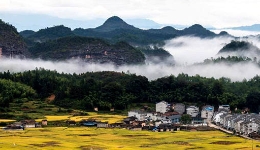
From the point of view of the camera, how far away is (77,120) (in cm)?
8069

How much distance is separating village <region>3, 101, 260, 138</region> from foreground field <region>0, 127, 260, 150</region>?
3629 mm

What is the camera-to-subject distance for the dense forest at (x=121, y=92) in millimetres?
99250

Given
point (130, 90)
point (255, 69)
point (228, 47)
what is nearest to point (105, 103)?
point (130, 90)

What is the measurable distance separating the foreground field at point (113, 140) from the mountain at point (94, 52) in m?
109

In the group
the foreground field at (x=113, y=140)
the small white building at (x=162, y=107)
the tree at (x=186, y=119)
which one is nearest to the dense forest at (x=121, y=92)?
the small white building at (x=162, y=107)

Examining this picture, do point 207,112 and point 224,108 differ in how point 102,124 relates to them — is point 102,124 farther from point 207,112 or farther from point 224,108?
point 224,108

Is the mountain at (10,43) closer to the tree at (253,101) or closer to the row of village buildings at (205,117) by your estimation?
the row of village buildings at (205,117)

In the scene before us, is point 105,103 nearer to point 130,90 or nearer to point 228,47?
point 130,90

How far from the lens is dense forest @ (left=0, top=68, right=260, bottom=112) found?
326 feet

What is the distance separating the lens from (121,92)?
104m

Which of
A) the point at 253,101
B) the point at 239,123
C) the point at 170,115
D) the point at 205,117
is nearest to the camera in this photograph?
the point at 239,123

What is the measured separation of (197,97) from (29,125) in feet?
141

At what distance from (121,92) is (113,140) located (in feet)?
144

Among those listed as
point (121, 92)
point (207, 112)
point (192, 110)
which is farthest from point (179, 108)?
point (121, 92)
